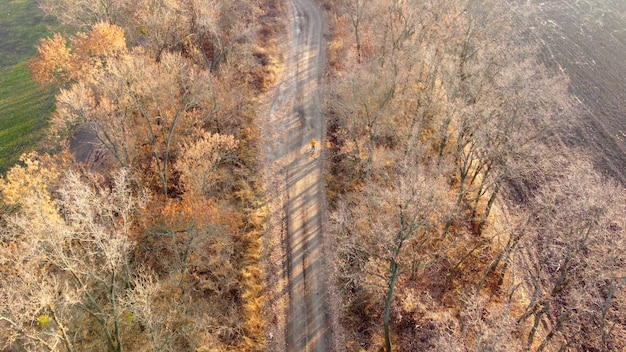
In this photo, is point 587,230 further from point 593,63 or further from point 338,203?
point 593,63

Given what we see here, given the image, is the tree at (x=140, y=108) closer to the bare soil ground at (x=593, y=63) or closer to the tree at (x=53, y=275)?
the tree at (x=53, y=275)

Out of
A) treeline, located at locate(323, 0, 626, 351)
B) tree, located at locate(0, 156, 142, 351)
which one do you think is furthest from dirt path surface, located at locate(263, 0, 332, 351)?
tree, located at locate(0, 156, 142, 351)

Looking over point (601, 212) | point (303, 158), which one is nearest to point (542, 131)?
point (601, 212)

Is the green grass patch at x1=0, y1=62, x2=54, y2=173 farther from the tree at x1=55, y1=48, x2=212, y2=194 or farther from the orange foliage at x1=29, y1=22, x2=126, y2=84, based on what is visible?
the tree at x1=55, y1=48, x2=212, y2=194

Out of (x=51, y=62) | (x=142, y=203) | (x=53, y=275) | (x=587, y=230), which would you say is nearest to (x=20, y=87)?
(x=51, y=62)

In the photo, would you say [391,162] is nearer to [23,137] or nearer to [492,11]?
[492,11]

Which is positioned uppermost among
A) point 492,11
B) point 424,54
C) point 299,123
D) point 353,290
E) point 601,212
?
point 492,11
